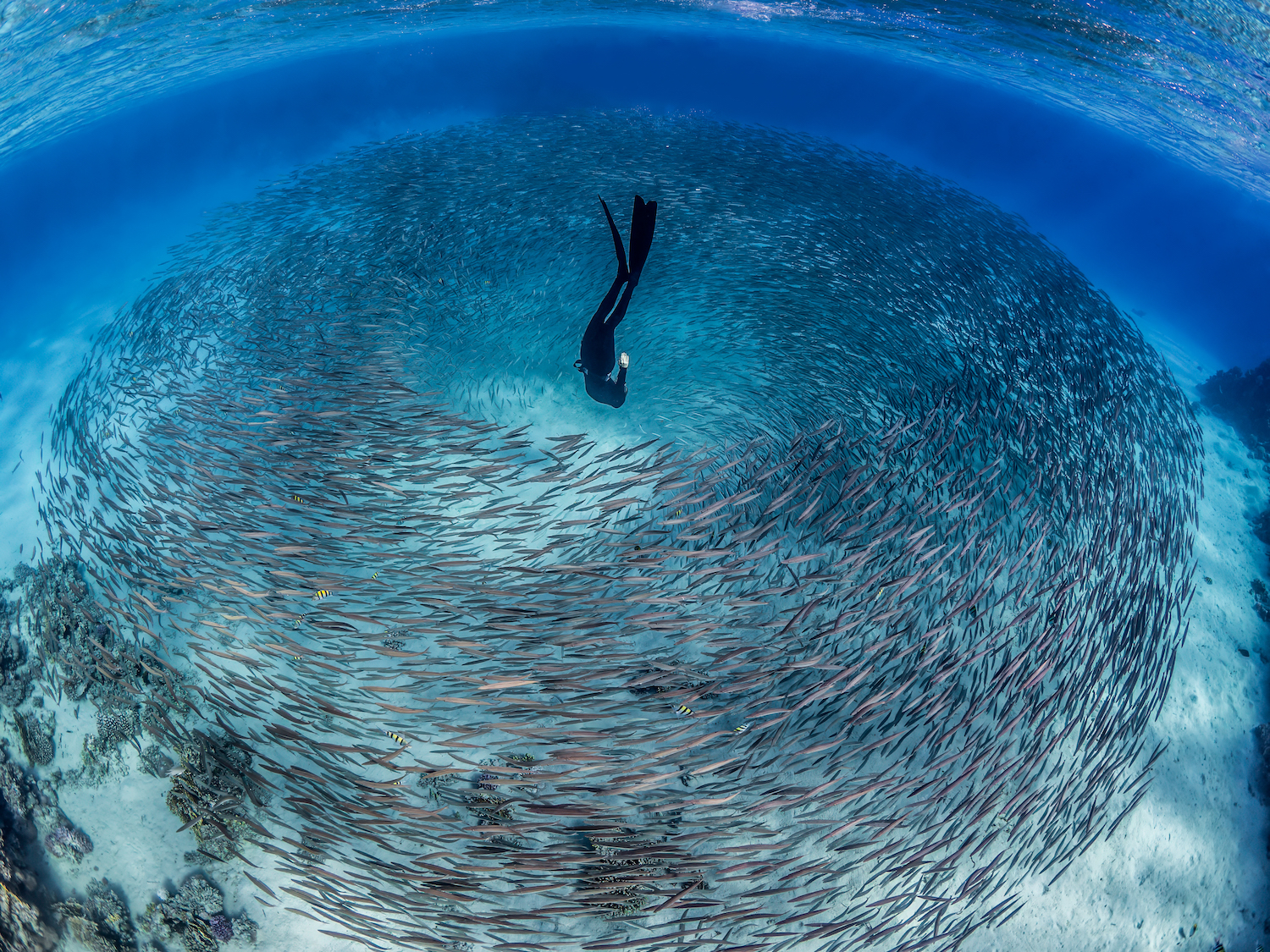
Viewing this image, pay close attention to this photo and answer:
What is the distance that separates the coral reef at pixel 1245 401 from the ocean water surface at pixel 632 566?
143 centimetres

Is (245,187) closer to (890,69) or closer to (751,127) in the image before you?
(751,127)

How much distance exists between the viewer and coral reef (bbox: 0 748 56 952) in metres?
4.16

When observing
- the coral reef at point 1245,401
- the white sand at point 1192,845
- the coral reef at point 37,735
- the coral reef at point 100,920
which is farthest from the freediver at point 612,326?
the coral reef at point 1245,401

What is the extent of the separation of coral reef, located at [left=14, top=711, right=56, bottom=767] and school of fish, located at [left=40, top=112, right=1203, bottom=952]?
84 cm

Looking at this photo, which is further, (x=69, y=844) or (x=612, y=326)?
(x=612, y=326)

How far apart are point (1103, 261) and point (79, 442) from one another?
119ft

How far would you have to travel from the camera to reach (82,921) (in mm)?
4281

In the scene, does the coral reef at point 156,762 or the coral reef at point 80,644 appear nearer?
the coral reef at point 156,762

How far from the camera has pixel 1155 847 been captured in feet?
16.1

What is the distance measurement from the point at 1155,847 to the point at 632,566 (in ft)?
19.2

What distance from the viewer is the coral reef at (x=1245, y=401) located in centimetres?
1167

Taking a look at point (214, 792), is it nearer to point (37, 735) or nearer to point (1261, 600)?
point (37, 735)

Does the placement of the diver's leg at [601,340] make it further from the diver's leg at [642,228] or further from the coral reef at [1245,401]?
the coral reef at [1245,401]

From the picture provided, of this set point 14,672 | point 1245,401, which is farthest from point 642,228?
point 1245,401
